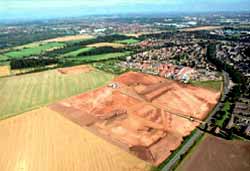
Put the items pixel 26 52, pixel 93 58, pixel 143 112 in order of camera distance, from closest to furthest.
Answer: pixel 143 112 → pixel 93 58 → pixel 26 52

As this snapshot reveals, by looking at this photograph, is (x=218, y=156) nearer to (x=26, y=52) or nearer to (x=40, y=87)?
(x=40, y=87)

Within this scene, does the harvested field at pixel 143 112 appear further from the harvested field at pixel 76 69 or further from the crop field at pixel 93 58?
the crop field at pixel 93 58

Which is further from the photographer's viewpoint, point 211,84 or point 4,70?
point 4,70

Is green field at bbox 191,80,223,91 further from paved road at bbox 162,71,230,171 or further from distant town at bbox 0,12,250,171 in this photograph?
paved road at bbox 162,71,230,171

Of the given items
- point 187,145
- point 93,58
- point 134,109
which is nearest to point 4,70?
point 93,58

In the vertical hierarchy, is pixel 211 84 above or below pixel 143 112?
above

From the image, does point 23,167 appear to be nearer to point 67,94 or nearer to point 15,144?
point 15,144
